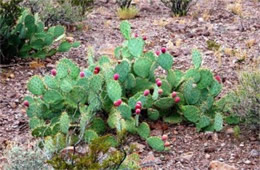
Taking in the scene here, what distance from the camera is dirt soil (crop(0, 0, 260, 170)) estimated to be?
514 cm

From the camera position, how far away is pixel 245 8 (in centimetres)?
951

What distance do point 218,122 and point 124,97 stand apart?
2.79 feet

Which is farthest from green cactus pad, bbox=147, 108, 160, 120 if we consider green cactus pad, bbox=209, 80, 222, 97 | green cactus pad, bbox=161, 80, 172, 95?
green cactus pad, bbox=209, 80, 222, 97

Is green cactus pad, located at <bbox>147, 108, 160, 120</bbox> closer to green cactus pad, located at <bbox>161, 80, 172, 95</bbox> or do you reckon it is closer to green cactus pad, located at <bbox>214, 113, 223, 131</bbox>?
green cactus pad, located at <bbox>161, 80, 172, 95</bbox>

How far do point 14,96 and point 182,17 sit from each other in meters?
3.67

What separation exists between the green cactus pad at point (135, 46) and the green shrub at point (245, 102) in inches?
33.6

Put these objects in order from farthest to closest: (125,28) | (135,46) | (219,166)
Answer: (125,28) < (135,46) < (219,166)

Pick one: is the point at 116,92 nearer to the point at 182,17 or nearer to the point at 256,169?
Answer: the point at 256,169

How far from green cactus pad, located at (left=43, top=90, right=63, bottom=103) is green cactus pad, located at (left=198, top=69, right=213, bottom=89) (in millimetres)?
1251

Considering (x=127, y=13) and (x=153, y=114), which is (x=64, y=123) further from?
(x=127, y=13)

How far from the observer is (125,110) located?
A: 5188 mm

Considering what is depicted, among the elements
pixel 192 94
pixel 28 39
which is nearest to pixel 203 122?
pixel 192 94

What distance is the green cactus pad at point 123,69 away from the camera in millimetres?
5449

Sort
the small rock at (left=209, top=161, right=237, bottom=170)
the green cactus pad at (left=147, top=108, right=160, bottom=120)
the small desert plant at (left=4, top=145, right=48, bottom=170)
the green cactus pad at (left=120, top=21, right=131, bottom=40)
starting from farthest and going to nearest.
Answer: the green cactus pad at (left=120, top=21, right=131, bottom=40) → the green cactus pad at (left=147, top=108, right=160, bottom=120) → the small rock at (left=209, top=161, right=237, bottom=170) → the small desert plant at (left=4, top=145, right=48, bottom=170)
